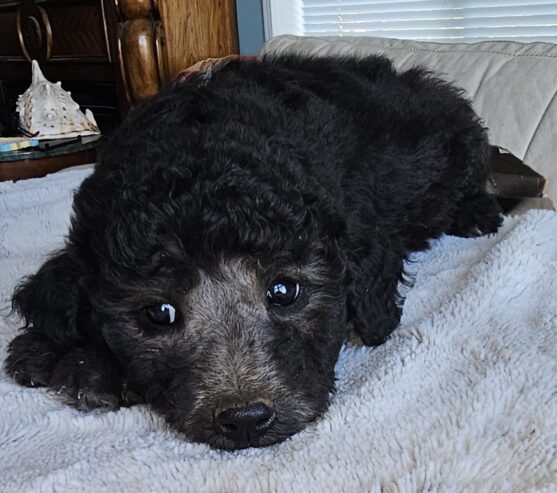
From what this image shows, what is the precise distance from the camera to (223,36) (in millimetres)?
4238

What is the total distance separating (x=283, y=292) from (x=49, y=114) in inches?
133

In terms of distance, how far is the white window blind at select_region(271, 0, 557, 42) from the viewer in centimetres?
333

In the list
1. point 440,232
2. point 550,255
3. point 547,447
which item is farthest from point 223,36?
point 547,447

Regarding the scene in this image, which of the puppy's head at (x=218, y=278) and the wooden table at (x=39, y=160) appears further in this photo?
the wooden table at (x=39, y=160)

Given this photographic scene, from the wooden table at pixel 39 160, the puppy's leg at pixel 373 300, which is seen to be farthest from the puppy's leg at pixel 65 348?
the wooden table at pixel 39 160

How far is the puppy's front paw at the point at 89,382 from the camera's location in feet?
4.47

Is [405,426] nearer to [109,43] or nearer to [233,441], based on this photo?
[233,441]

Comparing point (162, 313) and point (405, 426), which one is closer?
point (405, 426)

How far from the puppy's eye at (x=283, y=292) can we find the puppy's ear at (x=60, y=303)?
1.27 ft

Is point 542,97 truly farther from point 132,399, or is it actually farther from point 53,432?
point 53,432

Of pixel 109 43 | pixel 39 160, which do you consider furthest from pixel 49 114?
pixel 109 43

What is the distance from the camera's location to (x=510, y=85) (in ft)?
8.73

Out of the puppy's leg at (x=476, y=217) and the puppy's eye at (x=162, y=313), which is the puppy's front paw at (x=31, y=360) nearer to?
the puppy's eye at (x=162, y=313)

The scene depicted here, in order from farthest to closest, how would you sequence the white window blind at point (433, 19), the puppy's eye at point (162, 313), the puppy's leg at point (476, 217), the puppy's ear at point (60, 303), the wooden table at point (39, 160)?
1. the wooden table at point (39, 160)
2. the white window blind at point (433, 19)
3. the puppy's leg at point (476, 217)
4. the puppy's ear at point (60, 303)
5. the puppy's eye at point (162, 313)
